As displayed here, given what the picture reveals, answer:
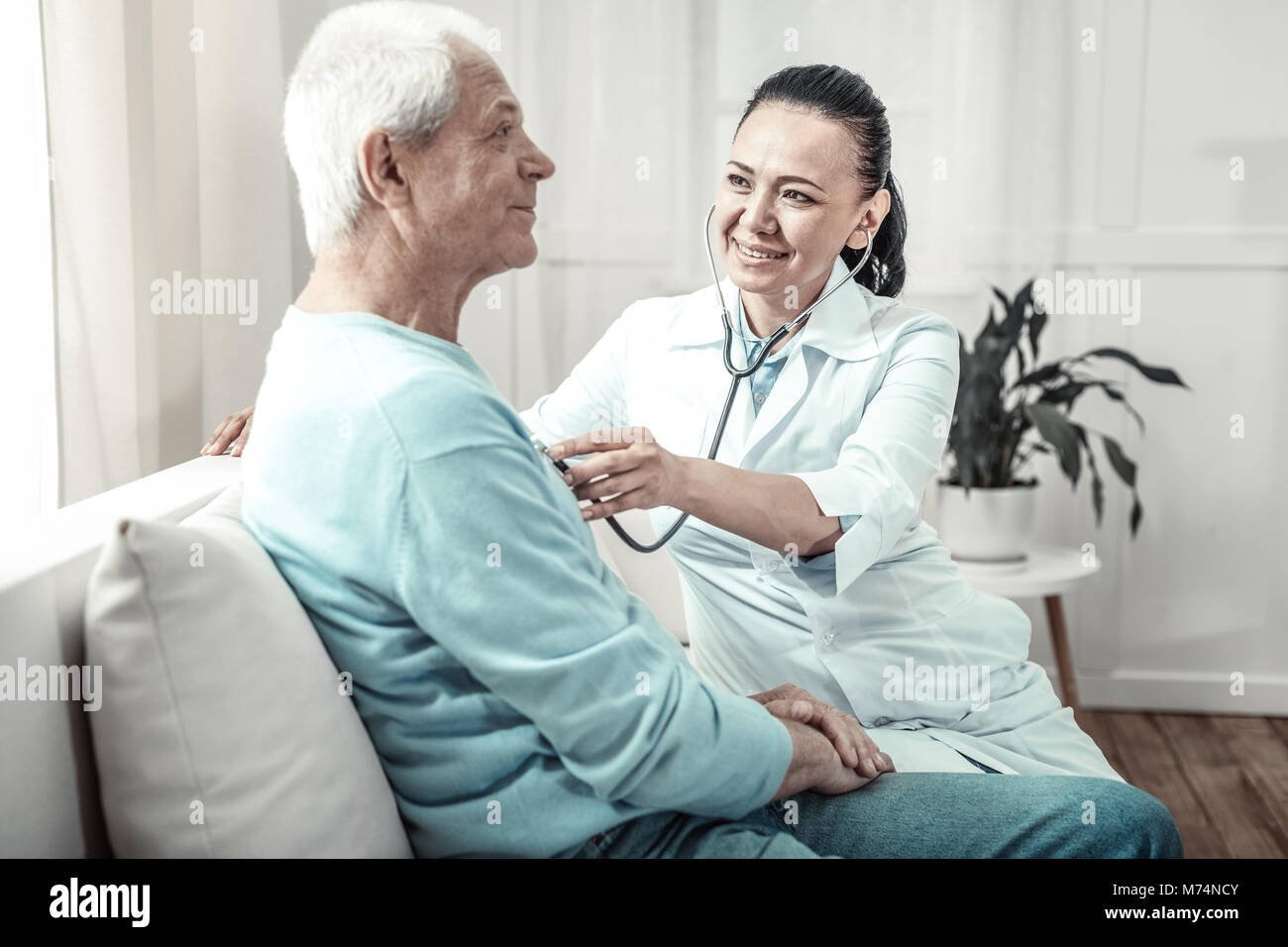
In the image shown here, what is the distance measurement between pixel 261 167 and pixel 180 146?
17cm

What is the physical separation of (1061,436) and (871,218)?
3.26 ft

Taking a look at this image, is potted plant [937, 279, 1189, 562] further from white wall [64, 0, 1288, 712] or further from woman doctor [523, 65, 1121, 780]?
woman doctor [523, 65, 1121, 780]

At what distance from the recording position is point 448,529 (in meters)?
0.77

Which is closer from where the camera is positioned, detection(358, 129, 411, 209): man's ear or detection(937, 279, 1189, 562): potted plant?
detection(358, 129, 411, 209): man's ear

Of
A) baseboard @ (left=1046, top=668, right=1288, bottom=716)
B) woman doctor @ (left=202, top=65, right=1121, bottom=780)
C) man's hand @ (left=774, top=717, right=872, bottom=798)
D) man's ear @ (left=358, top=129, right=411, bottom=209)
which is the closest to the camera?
man's ear @ (left=358, top=129, right=411, bottom=209)

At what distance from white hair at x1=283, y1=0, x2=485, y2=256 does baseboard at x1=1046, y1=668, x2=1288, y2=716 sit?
2.19 meters

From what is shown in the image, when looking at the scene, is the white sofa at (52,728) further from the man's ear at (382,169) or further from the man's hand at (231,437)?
the man's hand at (231,437)

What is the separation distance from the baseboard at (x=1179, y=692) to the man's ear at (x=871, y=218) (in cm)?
157

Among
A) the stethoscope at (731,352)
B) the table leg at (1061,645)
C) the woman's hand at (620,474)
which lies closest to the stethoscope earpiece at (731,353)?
the stethoscope at (731,352)

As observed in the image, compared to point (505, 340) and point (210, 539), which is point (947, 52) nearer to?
point (505, 340)

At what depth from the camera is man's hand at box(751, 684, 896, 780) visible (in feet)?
3.32

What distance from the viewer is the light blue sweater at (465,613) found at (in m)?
0.77

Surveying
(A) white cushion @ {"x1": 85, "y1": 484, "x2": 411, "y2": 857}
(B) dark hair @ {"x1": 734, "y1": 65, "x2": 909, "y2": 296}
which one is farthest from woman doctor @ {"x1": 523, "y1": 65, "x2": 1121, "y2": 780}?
(A) white cushion @ {"x1": 85, "y1": 484, "x2": 411, "y2": 857}
